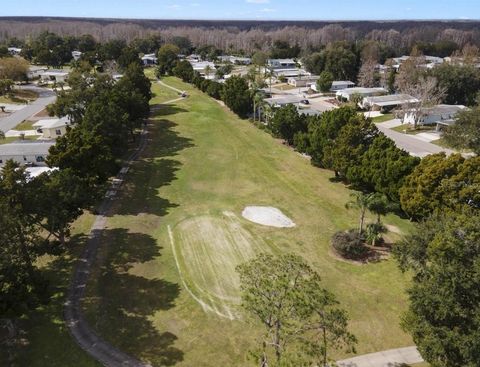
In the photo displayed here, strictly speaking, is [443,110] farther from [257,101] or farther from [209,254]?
[209,254]

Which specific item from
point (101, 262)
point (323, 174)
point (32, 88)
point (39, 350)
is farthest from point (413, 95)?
point (32, 88)

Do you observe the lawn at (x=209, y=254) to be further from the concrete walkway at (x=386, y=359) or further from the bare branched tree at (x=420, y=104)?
the bare branched tree at (x=420, y=104)

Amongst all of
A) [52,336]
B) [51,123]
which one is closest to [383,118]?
[51,123]

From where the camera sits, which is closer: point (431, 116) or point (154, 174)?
point (154, 174)

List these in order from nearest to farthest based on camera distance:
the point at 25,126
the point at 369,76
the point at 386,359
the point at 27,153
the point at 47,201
Result: the point at 386,359 → the point at 47,201 → the point at 27,153 → the point at 25,126 → the point at 369,76

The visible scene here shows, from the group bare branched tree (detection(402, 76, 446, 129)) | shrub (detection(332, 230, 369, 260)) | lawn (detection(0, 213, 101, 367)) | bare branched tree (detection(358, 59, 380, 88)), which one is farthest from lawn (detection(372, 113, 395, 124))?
lawn (detection(0, 213, 101, 367))
